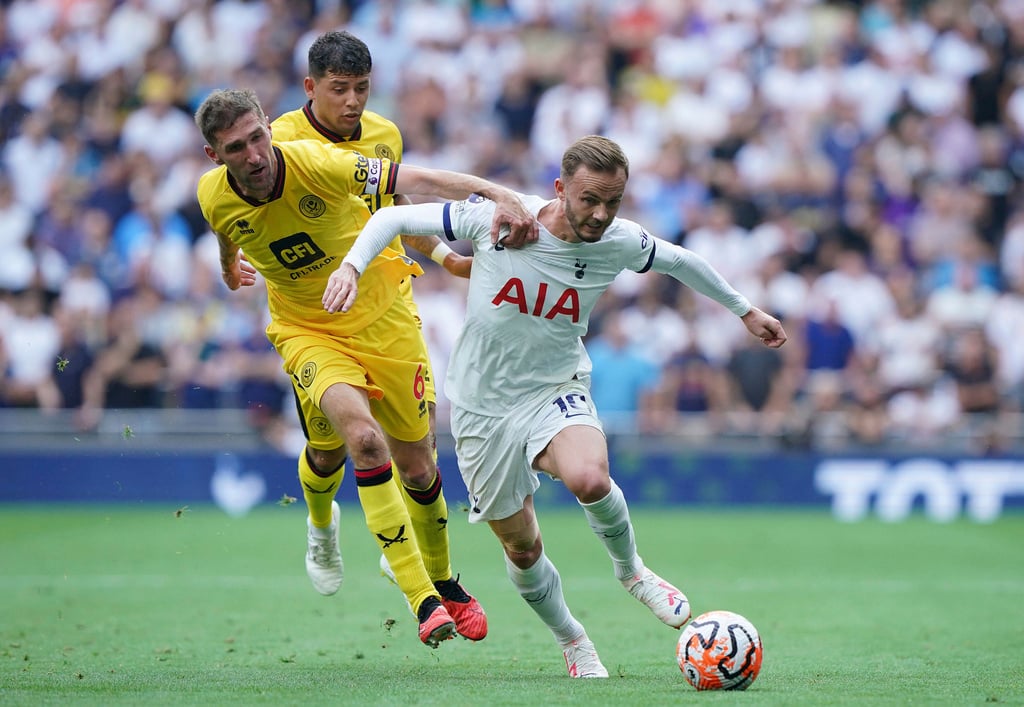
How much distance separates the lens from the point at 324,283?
870 centimetres

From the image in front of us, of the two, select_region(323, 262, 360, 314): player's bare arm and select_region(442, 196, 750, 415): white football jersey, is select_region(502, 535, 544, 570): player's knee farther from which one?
select_region(323, 262, 360, 314): player's bare arm

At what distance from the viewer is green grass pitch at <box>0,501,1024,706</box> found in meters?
7.37

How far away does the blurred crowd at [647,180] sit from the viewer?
18.0m

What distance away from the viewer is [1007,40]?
21750 mm

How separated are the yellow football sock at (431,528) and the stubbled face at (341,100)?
2239 mm

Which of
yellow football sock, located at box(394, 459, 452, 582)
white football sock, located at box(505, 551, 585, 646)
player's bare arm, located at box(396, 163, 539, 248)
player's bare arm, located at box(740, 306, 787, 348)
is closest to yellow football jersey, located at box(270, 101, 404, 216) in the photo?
player's bare arm, located at box(396, 163, 539, 248)

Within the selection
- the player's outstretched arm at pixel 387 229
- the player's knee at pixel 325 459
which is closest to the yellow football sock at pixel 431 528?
the player's knee at pixel 325 459

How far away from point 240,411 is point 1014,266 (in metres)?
10.1

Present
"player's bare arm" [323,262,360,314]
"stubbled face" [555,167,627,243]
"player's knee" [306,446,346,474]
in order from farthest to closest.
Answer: "player's knee" [306,446,346,474] → "stubbled face" [555,167,627,243] → "player's bare arm" [323,262,360,314]

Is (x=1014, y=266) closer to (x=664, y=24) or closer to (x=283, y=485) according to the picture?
(x=664, y=24)

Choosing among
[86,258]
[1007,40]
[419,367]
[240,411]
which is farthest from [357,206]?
[1007,40]

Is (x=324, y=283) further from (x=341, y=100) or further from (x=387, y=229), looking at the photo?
(x=341, y=100)

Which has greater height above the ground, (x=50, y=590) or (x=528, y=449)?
(x=528, y=449)

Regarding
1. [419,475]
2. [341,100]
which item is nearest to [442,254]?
[341,100]
